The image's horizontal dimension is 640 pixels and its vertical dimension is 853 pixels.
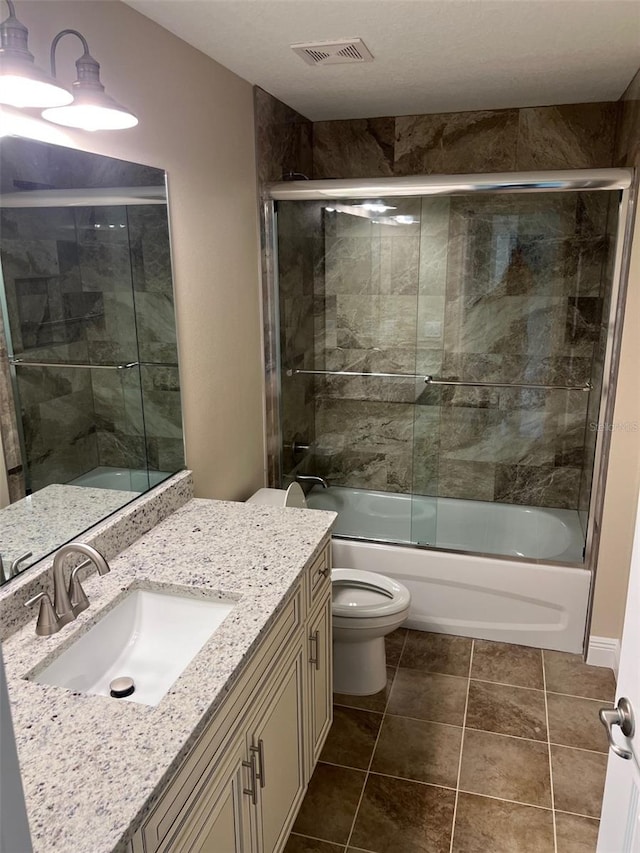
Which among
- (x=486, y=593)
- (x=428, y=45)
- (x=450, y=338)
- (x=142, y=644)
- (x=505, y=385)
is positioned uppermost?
(x=428, y=45)

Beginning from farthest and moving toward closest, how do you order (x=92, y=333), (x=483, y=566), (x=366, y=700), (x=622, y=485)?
(x=483, y=566)
(x=622, y=485)
(x=366, y=700)
(x=92, y=333)

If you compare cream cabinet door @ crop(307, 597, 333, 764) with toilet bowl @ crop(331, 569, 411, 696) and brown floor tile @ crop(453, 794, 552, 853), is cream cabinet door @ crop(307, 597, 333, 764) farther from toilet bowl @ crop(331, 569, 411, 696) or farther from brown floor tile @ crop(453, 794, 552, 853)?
brown floor tile @ crop(453, 794, 552, 853)

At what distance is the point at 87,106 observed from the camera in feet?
4.89

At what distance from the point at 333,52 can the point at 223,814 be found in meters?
2.29

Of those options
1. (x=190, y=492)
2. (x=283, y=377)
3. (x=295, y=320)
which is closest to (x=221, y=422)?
(x=190, y=492)

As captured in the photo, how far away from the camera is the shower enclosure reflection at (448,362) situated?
3303 millimetres

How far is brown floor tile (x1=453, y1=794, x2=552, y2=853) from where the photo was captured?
6.66ft

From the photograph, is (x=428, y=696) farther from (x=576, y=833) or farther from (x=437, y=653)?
(x=576, y=833)

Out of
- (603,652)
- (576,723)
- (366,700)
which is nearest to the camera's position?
(576,723)

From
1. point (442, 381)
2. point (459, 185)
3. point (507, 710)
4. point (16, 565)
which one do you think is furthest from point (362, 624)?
point (459, 185)

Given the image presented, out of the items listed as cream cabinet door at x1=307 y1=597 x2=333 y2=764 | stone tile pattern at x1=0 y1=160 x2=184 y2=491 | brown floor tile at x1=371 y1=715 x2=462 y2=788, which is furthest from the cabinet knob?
stone tile pattern at x1=0 y1=160 x2=184 y2=491

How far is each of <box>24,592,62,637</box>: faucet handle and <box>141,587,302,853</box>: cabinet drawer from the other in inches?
17.2

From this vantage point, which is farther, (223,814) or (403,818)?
(403,818)

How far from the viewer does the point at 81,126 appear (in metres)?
1.59
